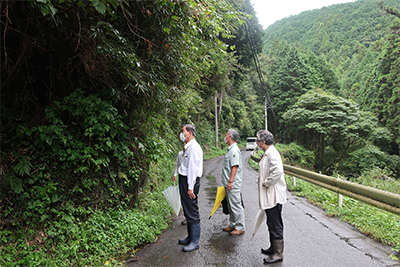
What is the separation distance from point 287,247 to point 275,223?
0.77 m

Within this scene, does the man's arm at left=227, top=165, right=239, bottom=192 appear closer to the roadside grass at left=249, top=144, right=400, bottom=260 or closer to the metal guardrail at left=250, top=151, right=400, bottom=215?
the roadside grass at left=249, top=144, right=400, bottom=260

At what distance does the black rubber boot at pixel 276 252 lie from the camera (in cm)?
369

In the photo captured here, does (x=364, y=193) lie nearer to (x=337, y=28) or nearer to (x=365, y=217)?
(x=365, y=217)

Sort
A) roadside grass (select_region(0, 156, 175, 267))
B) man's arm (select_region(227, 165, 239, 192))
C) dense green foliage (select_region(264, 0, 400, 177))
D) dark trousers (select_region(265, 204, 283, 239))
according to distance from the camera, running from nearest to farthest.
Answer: roadside grass (select_region(0, 156, 175, 267)) → dark trousers (select_region(265, 204, 283, 239)) → man's arm (select_region(227, 165, 239, 192)) → dense green foliage (select_region(264, 0, 400, 177))

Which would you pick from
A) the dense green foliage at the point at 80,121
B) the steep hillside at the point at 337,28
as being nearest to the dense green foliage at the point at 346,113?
the dense green foliage at the point at 80,121

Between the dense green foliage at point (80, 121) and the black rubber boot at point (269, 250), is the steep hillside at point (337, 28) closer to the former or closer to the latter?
the dense green foliage at point (80, 121)

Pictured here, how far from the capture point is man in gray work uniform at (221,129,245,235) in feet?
15.9

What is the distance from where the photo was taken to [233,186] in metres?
4.93

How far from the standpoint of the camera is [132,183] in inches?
204

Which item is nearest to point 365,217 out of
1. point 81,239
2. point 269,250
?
point 269,250

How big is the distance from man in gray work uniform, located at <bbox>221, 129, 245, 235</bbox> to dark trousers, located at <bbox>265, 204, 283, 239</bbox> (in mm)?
1054

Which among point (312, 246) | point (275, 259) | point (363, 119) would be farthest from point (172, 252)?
point (363, 119)


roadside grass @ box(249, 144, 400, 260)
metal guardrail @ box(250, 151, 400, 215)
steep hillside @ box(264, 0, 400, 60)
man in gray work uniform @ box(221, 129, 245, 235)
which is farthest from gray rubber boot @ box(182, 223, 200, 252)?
steep hillside @ box(264, 0, 400, 60)

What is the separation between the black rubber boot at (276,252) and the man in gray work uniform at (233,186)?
113 cm
